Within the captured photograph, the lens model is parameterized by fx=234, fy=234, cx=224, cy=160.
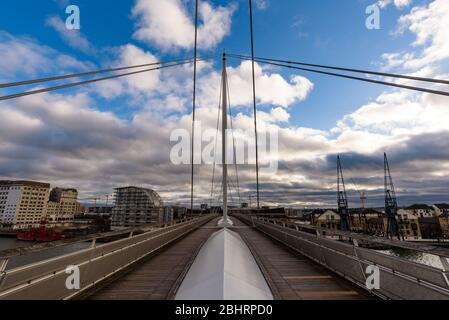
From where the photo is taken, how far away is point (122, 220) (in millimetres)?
129875

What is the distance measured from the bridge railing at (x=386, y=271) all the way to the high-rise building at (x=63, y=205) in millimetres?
176074

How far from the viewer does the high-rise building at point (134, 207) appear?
419 feet

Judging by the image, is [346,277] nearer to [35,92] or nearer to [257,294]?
[257,294]

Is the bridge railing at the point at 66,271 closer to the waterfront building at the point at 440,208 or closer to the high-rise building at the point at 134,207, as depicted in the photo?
the high-rise building at the point at 134,207

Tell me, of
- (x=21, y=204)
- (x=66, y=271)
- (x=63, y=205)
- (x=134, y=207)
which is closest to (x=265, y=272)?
(x=66, y=271)

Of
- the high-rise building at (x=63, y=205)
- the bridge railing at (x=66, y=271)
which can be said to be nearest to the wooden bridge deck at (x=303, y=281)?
the bridge railing at (x=66, y=271)

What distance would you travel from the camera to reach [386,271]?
4.72m

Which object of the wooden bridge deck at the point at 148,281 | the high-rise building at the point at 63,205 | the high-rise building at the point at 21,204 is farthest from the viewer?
the high-rise building at the point at 63,205

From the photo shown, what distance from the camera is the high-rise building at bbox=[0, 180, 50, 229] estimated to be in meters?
119

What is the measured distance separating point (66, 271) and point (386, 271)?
20.7 feet

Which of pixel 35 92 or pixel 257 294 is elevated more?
pixel 35 92

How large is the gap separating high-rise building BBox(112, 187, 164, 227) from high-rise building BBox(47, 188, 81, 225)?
41113mm
